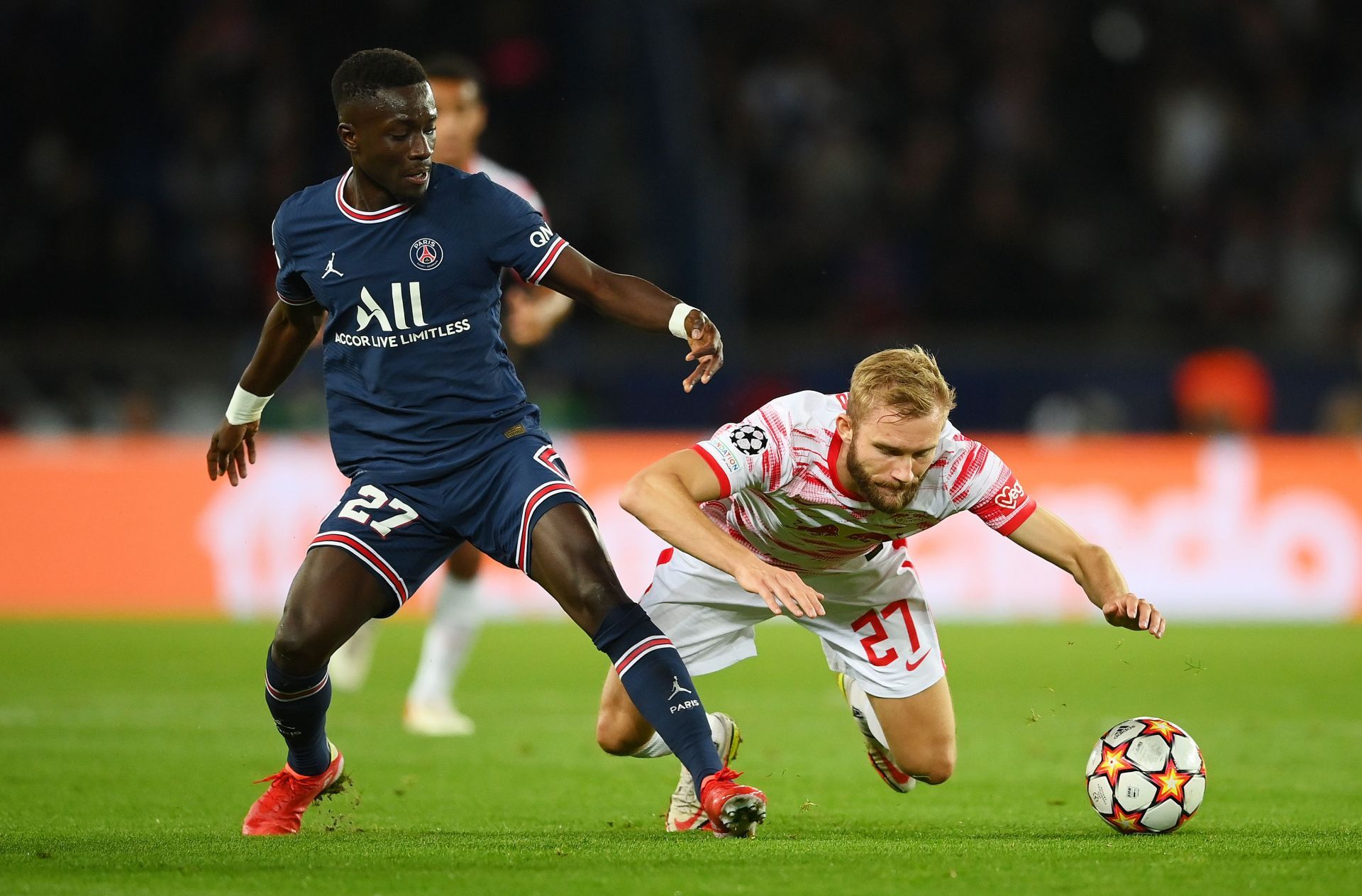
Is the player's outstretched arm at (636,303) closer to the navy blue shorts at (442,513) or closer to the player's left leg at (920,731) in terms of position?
the navy blue shorts at (442,513)

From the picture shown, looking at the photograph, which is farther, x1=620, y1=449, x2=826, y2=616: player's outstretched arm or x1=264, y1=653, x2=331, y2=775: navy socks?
x1=264, y1=653, x2=331, y2=775: navy socks

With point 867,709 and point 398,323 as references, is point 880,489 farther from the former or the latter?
point 398,323

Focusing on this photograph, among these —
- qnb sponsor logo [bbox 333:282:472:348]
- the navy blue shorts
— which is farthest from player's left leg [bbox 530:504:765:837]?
qnb sponsor logo [bbox 333:282:472:348]

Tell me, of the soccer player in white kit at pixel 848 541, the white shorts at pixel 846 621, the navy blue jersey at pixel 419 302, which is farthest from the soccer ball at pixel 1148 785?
the navy blue jersey at pixel 419 302

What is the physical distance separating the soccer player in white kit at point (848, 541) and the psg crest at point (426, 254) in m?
0.84

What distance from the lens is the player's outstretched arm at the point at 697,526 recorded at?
425 cm

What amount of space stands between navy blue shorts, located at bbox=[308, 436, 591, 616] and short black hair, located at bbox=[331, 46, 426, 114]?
103 centimetres

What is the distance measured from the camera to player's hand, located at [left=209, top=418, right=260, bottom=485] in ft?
17.8

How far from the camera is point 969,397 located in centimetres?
1541

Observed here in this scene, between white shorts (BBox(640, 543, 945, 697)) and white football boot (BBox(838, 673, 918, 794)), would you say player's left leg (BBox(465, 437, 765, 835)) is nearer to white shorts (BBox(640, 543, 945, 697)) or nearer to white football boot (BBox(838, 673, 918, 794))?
white shorts (BBox(640, 543, 945, 697))

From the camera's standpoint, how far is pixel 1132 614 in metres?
4.62

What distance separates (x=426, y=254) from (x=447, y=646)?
3177 millimetres

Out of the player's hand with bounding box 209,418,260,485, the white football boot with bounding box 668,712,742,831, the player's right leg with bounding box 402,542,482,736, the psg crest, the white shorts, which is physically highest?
the psg crest

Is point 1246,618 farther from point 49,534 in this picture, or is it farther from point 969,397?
point 49,534
